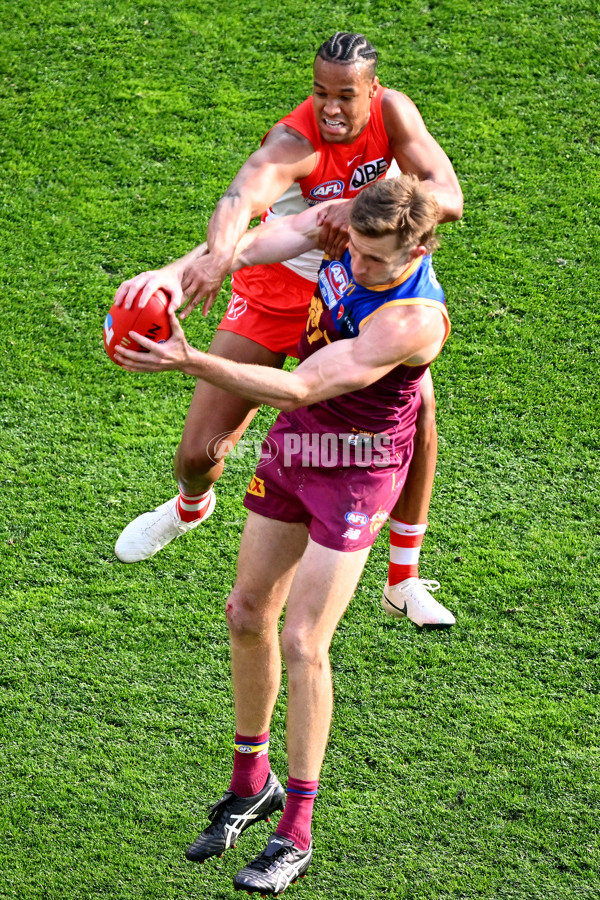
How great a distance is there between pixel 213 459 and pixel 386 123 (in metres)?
1.83

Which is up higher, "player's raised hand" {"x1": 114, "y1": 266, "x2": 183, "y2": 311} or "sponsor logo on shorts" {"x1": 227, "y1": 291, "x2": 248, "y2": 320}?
"player's raised hand" {"x1": 114, "y1": 266, "x2": 183, "y2": 311}

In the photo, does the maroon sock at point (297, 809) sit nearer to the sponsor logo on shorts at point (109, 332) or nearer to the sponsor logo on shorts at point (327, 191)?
the sponsor logo on shorts at point (109, 332)

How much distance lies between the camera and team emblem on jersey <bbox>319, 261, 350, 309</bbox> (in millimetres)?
4465

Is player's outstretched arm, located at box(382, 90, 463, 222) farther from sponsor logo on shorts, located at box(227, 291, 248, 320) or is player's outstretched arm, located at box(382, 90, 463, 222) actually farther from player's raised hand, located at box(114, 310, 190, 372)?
player's raised hand, located at box(114, 310, 190, 372)

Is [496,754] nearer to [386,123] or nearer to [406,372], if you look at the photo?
[406,372]

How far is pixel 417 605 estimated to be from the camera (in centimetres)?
552

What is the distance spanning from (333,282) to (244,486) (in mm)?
2282

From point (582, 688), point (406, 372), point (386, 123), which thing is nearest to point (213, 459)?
point (406, 372)

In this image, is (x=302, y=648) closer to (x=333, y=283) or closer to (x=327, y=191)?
(x=333, y=283)

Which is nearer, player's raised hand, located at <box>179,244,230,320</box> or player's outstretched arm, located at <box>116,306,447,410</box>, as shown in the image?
player's outstretched arm, located at <box>116,306,447,410</box>

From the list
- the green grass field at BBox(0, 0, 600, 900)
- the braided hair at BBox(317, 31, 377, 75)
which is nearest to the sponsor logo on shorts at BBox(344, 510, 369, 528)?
the green grass field at BBox(0, 0, 600, 900)

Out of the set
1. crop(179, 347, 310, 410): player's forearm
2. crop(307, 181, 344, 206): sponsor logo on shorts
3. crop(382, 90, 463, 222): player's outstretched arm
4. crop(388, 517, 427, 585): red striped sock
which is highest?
A: crop(382, 90, 463, 222): player's outstretched arm

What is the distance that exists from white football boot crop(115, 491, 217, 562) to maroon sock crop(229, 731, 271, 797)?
1485mm

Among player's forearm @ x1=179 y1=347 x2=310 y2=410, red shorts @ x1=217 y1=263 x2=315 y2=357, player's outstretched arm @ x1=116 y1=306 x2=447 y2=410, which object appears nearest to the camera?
player's forearm @ x1=179 y1=347 x2=310 y2=410
